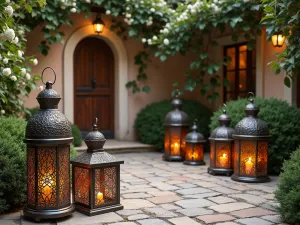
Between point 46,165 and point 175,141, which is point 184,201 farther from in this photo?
point 175,141

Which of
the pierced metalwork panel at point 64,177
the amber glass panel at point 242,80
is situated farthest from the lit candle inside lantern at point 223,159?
the amber glass panel at point 242,80

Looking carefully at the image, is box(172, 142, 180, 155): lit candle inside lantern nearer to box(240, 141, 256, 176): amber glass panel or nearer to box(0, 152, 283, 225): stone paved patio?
box(0, 152, 283, 225): stone paved patio

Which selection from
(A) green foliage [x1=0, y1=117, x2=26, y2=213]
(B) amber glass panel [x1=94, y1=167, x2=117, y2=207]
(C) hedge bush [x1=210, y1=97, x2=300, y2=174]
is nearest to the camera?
(A) green foliage [x1=0, y1=117, x2=26, y2=213]

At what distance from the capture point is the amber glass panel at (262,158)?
5.23 metres

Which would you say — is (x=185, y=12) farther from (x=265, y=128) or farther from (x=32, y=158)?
(x=32, y=158)

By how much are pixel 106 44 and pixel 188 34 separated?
2.26 meters

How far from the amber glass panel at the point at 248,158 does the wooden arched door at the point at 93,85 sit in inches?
180

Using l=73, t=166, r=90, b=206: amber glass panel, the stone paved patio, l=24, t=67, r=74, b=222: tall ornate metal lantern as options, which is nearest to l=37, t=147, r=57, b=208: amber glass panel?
l=24, t=67, r=74, b=222: tall ornate metal lantern

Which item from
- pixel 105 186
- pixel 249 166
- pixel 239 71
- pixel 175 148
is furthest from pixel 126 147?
Result: pixel 105 186

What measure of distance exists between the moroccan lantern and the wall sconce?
3.32 meters

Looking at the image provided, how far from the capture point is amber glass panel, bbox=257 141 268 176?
5.23 meters

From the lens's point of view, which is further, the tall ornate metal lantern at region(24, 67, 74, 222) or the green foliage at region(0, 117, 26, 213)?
the green foliage at region(0, 117, 26, 213)

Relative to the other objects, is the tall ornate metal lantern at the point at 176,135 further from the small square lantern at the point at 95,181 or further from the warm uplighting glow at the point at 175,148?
the small square lantern at the point at 95,181

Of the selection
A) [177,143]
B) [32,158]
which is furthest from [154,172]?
[32,158]
